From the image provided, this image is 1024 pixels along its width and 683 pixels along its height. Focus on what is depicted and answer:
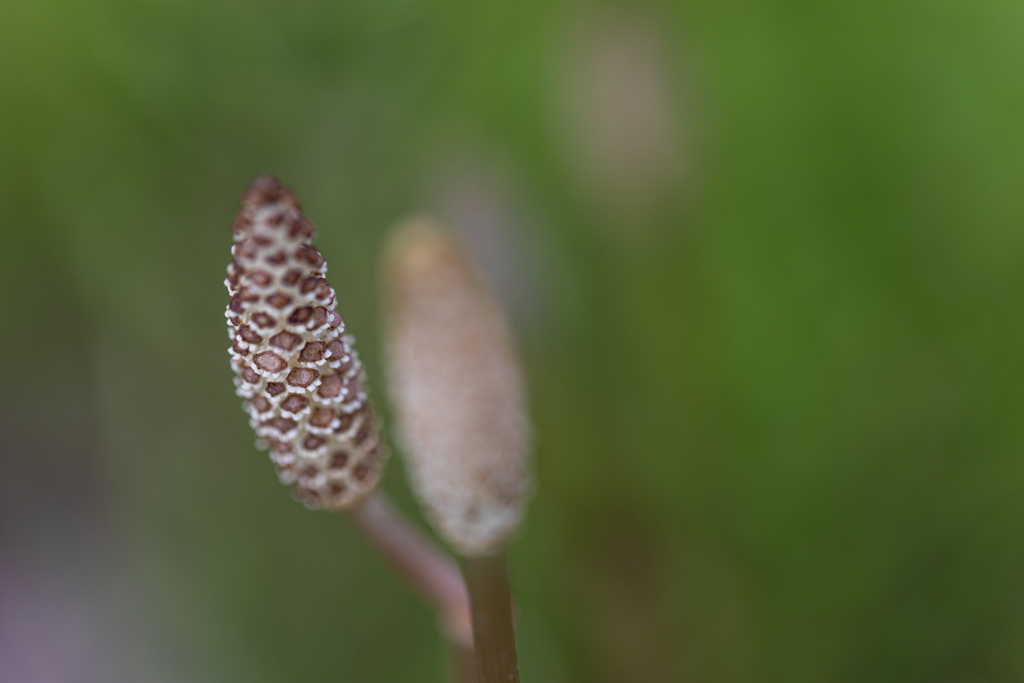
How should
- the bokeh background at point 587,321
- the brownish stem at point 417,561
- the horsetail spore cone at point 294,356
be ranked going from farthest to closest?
the bokeh background at point 587,321, the brownish stem at point 417,561, the horsetail spore cone at point 294,356

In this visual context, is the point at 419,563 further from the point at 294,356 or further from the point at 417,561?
the point at 294,356

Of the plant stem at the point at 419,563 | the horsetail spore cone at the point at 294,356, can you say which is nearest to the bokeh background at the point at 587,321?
the plant stem at the point at 419,563

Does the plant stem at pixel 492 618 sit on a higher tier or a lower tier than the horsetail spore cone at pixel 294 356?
lower

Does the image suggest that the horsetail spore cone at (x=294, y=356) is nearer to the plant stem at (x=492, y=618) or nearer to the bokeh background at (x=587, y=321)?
the plant stem at (x=492, y=618)

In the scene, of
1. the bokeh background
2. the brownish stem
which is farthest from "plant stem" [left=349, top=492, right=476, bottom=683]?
the bokeh background

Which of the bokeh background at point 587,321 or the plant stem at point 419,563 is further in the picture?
the bokeh background at point 587,321

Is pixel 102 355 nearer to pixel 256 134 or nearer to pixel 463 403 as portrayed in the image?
pixel 256 134

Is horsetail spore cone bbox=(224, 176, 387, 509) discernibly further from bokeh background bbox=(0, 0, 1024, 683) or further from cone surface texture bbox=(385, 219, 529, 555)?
bokeh background bbox=(0, 0, 1024, 683)
